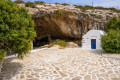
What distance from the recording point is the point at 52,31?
73.6ft

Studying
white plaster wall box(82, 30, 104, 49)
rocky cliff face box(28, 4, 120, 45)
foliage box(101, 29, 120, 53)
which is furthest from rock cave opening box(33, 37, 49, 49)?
foliage box(101, 29, 120, 53)

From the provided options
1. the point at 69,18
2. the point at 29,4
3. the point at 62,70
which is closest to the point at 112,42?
the point at 62,70

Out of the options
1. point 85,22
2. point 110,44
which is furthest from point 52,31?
point 110,44

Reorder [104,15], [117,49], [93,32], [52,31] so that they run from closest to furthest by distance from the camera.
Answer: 1. [117,49]
2. [93,32]
3. [104,15]
4. [52,31]

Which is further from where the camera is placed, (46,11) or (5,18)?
(46,11)

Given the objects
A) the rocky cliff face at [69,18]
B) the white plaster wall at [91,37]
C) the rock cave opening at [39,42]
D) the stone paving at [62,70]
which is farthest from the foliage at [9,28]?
the rock cave opening at [39,42]

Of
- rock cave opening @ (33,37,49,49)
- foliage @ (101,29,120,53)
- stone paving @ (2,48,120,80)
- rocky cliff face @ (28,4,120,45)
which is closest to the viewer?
stone paving @ (2,48,120,80)

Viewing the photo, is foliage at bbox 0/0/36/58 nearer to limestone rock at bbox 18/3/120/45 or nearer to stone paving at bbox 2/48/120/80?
stone paving at bbox 2/48/120/80

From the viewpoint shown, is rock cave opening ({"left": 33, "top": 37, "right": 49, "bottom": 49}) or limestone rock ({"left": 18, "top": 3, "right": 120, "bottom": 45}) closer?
limestone rock ({"left": 18, "top": 3, "right": 120, "bottom": 45})

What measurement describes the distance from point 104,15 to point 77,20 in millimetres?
5161

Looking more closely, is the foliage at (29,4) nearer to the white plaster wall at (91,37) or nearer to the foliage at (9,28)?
the white plaster wall at (91,37)

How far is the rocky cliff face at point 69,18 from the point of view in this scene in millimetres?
16391

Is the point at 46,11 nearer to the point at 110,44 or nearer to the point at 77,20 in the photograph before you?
the point at 77,20

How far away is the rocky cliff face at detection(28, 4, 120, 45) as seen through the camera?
53.8 feet
